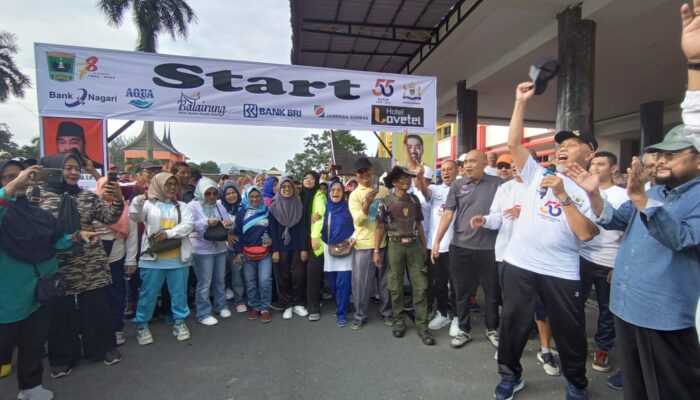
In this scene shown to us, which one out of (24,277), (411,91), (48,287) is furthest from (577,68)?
(24,277)

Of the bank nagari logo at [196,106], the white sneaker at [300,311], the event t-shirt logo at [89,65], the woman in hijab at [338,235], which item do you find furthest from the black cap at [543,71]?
the event t-shirt logo at [89,65]

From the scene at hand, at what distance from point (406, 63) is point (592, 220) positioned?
28.2ft

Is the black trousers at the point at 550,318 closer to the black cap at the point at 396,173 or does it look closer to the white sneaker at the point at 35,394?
the black cap at the point at 396,173

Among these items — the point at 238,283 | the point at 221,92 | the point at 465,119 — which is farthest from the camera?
the point at 465,119

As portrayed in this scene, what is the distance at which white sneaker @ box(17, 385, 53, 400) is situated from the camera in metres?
2.68

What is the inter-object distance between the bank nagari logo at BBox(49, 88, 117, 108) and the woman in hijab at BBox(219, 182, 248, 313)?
5.79 feet

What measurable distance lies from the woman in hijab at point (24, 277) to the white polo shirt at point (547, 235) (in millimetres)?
3705

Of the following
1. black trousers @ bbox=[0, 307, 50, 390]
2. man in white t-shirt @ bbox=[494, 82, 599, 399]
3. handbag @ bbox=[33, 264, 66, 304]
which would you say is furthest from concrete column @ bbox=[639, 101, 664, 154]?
black trousers @ bbox=[0, 307, 50, 390]

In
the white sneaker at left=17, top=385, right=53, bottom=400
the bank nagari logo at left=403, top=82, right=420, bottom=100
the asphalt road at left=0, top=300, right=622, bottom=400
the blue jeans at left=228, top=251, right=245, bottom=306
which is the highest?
the bank nagari logo at left=403, top=82, right=420, bottom=100

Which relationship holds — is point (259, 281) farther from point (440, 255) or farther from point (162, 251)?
point (440, 255)

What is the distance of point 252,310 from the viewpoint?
14.6 feet

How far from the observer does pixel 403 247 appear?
3848 mm

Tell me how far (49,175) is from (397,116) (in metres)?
4.10

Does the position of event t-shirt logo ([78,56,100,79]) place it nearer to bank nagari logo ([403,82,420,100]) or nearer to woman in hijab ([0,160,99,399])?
woman in hijab ([0,160,99,399])
